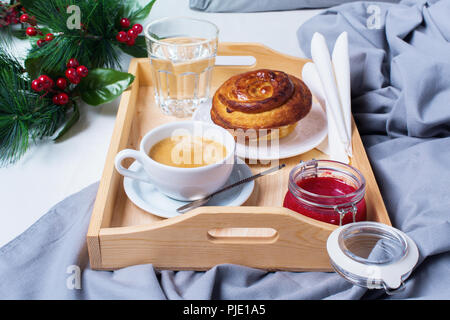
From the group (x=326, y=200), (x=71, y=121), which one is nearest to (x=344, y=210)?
(x=326, y=200)

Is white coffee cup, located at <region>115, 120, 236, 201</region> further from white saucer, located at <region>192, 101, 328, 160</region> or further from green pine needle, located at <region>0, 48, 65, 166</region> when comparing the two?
green pine needle, located at <region>0, 48, 65, 166</region>

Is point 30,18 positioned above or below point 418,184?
above

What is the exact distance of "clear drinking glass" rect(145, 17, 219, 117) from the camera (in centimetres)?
107

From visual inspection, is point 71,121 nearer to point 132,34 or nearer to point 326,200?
point 132,34

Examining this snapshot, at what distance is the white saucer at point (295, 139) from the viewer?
913mm

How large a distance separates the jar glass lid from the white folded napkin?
0.22 metres

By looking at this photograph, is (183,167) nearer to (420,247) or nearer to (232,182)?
(232,182)

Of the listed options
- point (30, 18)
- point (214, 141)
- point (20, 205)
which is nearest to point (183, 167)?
point (214, 141)

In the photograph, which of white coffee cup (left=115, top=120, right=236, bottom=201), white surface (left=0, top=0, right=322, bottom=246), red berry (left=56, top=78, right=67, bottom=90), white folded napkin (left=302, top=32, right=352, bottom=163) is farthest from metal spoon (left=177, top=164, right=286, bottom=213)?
red berry (left=56, top=78, right=67, bottom=90)

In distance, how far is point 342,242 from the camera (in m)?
0.67

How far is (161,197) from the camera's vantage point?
805mm

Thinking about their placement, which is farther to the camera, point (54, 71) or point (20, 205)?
point (54, 71)

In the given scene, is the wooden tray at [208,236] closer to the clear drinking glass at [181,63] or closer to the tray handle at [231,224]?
the tray handle at [231,224]

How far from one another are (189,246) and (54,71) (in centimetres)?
58
